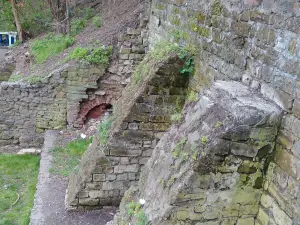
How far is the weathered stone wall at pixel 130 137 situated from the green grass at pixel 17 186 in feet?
3.78

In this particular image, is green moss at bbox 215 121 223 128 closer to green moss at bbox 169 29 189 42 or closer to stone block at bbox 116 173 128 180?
green moss at bbox 169 29 189 42

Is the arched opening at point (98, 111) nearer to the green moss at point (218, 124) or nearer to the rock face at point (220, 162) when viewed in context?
the rock face at point (220, 162)

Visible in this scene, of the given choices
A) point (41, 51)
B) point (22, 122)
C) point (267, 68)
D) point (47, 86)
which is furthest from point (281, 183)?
point (41, 51)

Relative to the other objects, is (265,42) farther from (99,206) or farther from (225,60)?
(99,206)

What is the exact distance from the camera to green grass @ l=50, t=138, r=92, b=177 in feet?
22.6

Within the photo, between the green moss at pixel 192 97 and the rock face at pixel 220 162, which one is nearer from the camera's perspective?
the rock face at pixel 220 162

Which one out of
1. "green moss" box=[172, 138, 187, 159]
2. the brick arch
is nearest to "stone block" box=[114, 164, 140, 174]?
"green moss" box=[172, 138, 187, 159]

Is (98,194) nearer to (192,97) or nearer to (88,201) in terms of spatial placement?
(88,201)

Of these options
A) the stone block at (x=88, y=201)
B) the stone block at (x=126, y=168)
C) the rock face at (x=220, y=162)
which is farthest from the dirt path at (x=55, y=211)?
the rock face at (x=220, y=162)

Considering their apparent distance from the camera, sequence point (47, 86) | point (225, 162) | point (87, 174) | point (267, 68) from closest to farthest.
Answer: point (225, 162) → point (267, 68) → point (87, 174) → point (47, 86)

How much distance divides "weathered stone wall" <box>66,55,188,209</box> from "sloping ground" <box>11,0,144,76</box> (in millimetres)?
4317

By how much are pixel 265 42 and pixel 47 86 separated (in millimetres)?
6968

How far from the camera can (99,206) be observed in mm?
5754

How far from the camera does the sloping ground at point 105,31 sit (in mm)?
9741
